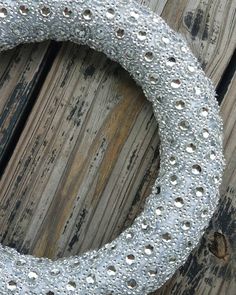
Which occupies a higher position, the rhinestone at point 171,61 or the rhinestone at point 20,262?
the rhinestone at point 171,61

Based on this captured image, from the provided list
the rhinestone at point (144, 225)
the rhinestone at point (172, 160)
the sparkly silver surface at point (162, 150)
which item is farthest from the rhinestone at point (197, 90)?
the rhinestone at point (144, 225)

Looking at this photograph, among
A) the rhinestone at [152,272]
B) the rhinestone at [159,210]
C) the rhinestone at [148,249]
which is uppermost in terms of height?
the rhinestone at [159,210]

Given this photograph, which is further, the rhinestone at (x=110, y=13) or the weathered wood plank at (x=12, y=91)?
the weathered wood plank at (x=12, y=91)

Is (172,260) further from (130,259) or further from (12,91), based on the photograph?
(12,91)

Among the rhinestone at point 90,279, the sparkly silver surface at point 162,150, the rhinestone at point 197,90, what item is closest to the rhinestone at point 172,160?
the sparkly silver surface at point 162,150

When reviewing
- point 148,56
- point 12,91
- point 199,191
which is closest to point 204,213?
point 199,191

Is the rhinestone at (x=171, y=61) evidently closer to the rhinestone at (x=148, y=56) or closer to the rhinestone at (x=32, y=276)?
the rhinestone at (x=148, y=56)

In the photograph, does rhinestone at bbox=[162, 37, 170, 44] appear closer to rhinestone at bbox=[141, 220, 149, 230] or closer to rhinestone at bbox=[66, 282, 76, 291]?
rhinestone at bbox=[141, 220, 149, 230]
